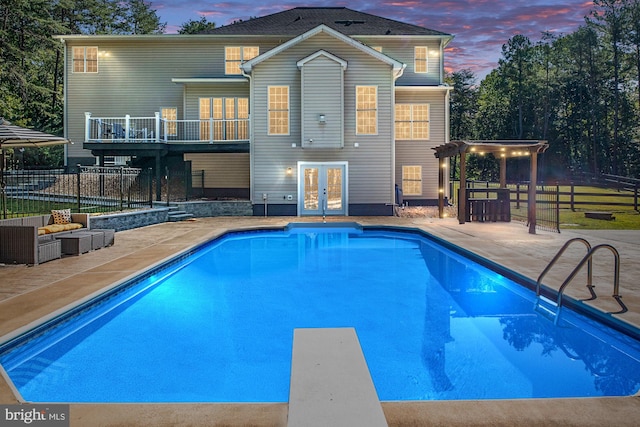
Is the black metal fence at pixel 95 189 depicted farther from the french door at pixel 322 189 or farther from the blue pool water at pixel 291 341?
the blue pool water at pixel 291 341

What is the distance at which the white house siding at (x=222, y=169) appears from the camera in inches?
859

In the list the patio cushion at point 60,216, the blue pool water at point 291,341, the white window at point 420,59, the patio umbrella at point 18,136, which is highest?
the white window at point 420,59

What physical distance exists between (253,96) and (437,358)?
1540 cm

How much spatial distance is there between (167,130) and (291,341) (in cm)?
1732

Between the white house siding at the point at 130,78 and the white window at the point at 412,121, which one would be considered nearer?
the white window at the point at 412,121

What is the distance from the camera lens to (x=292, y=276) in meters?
9.39

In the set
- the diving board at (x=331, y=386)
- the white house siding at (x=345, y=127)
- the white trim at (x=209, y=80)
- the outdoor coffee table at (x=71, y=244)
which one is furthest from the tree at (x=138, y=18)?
the diving board at (x=331, y=386)

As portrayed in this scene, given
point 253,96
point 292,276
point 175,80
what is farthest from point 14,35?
point 292,276

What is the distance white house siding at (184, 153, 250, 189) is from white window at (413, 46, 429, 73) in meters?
9.49

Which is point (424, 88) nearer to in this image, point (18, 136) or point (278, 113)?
point (278, 113)

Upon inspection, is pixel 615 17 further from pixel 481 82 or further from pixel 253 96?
pixel 253 96

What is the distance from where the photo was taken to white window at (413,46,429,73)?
22547 mm

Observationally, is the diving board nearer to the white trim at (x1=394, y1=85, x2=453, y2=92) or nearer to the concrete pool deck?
the concrete pool deck

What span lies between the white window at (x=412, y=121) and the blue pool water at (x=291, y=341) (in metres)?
13.0
